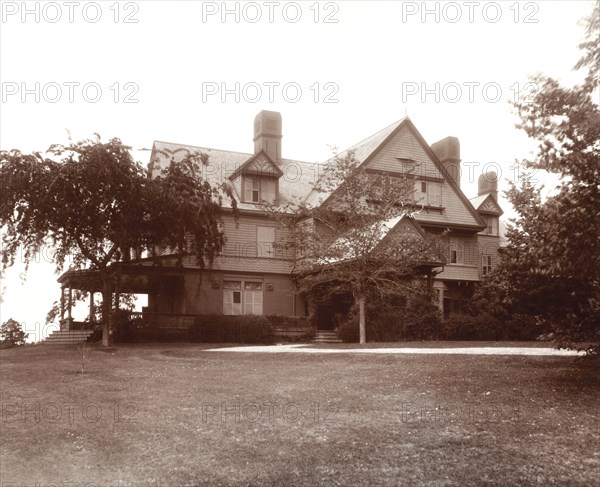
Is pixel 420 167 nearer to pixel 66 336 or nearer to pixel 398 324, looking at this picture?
pixel 398 324

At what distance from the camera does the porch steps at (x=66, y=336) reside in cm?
3148

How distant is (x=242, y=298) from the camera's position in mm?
34562

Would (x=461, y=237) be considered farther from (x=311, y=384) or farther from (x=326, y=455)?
(x=326, y=455)

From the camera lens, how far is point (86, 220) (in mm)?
25625

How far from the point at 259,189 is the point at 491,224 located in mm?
17301

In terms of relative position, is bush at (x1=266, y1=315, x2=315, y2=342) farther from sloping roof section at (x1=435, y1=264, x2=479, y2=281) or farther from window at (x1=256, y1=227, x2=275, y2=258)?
sloping roof section at (x1=435, y1=264, x2=479, y2=281)

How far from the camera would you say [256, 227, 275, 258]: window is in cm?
3522

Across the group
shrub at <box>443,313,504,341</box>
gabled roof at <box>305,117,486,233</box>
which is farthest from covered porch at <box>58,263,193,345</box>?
shrub at <box>443,313,504,341</box>

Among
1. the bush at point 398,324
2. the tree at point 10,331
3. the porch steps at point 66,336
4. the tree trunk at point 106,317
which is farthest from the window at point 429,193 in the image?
the tree at point 10,331

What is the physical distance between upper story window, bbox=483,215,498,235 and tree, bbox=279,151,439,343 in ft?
58.1

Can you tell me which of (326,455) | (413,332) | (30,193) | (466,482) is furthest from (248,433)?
(413,332)

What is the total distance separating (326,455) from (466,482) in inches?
73.3

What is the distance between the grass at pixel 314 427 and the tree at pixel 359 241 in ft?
31.4

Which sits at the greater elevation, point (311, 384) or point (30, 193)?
point (30, 193)
